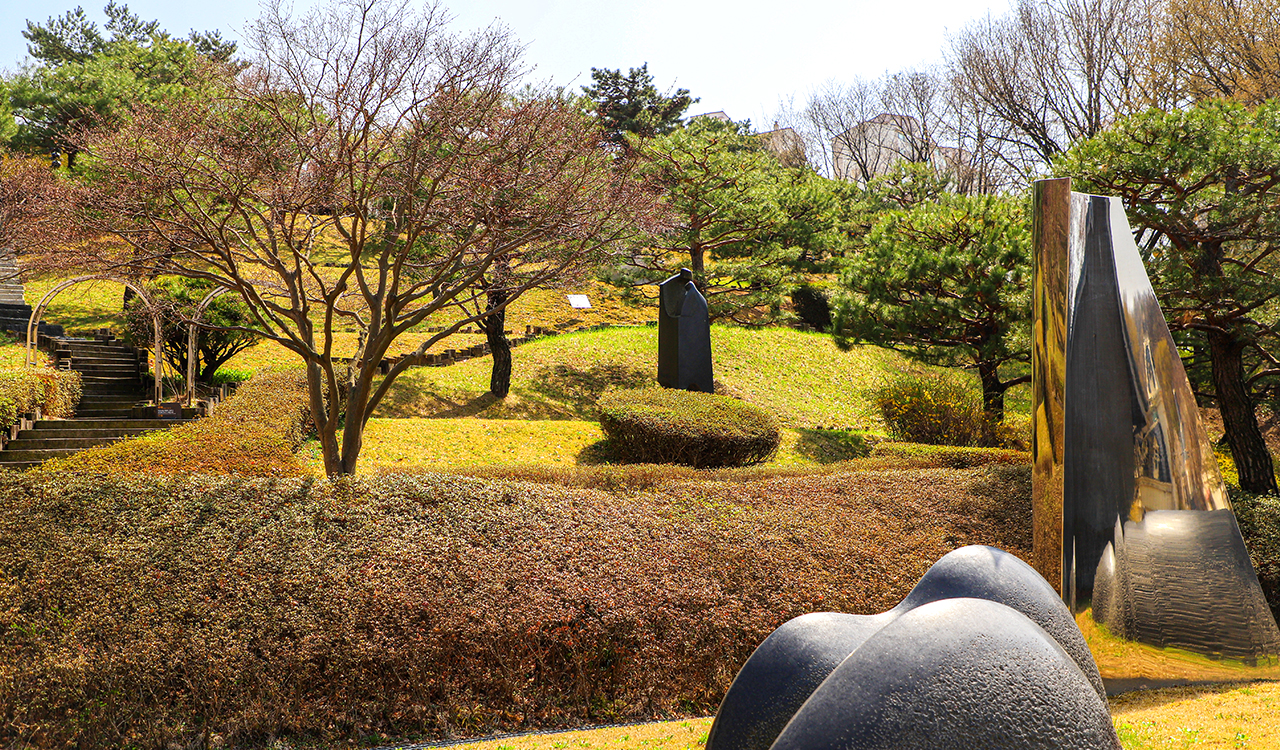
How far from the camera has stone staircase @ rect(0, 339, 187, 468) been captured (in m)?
10.6

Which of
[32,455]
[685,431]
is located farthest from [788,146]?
[32,455]

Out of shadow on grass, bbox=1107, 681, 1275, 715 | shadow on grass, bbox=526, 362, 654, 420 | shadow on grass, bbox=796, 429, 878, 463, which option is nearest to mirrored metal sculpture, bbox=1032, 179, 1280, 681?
shadow on grass, bbox=1107, 681, 1275, 715

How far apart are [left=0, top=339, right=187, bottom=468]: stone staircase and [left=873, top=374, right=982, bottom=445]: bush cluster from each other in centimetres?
1229

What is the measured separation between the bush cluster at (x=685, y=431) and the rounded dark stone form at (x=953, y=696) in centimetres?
916

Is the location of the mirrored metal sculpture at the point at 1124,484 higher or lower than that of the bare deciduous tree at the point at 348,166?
lower

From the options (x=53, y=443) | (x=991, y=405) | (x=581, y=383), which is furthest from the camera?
(x=581, y=383)

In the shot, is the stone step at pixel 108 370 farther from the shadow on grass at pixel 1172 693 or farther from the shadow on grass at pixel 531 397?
the shadow on grass at pixel 1172 693

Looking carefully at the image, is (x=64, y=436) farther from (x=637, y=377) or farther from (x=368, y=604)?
(x=637, y=377)

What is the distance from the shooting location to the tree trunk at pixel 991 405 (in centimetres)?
1489

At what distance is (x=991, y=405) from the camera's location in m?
15.2

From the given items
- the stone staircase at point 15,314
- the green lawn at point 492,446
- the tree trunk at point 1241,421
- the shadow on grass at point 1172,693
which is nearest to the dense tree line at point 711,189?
the tree trunk at point 1241,421

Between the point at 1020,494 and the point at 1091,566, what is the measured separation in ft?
8.76

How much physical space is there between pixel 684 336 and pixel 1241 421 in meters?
8.09

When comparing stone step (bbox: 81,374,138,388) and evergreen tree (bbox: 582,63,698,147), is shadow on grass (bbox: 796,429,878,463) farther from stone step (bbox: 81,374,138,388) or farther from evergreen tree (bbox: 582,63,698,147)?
evergreen tree (bbox: 582,63,698,147)
